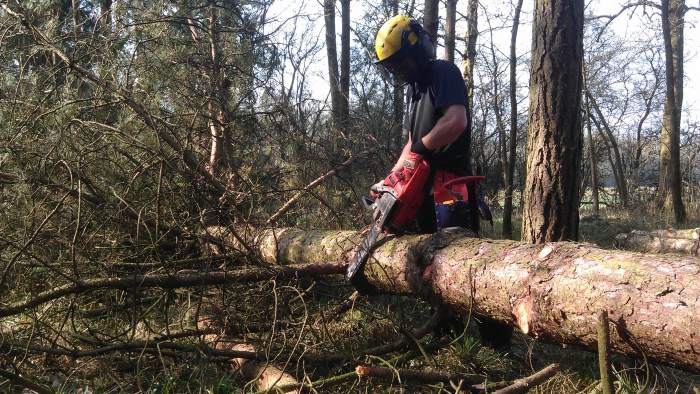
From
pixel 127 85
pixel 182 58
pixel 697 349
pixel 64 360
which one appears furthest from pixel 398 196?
pixel 182 58

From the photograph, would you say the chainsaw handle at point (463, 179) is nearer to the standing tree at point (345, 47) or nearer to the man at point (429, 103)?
the man at point (429, 103)

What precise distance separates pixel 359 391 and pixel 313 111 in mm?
3749

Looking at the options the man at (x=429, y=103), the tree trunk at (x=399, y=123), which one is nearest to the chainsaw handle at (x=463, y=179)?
the man at (x=429, y=103)

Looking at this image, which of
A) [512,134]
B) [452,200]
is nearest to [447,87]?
[452,200]

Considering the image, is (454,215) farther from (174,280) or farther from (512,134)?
(512,134)

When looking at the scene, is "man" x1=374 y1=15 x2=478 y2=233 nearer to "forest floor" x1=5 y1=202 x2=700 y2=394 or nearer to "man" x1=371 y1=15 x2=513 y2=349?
"man" x1=371 y1=15 x2=513 y2=349

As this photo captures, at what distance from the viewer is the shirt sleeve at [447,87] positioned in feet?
9.39

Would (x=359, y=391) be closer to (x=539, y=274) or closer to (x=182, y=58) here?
(x=539, y=274)

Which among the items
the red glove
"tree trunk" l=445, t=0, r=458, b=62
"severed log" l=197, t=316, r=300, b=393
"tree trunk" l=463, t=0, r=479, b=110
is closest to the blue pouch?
the red glove

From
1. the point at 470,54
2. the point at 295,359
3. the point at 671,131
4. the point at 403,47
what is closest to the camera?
the point at 295,359

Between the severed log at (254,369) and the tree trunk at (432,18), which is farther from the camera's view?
the tree trunk at (432,18)

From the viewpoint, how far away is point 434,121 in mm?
3018

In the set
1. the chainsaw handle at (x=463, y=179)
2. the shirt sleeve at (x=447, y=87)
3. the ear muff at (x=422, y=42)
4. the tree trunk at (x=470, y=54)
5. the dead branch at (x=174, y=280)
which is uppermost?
the tree trunk at (x=470, y=54)

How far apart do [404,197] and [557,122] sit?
1.56 metres
